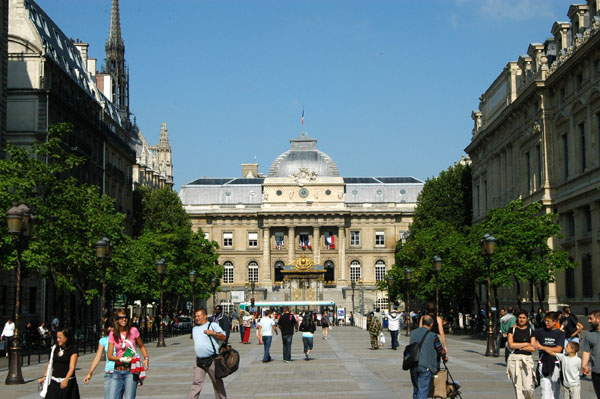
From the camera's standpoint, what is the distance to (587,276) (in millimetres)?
50375

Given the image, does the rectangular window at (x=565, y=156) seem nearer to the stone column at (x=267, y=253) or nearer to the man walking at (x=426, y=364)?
the man walking at (x=426, y=364)

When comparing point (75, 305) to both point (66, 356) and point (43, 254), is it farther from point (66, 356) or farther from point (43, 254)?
point (66, 356)

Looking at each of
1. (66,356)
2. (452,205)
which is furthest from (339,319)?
(66,356)

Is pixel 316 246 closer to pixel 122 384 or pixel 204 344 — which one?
pixel 204 344

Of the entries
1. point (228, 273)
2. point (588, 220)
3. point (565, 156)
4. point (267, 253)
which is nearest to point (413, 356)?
point (588, 220)

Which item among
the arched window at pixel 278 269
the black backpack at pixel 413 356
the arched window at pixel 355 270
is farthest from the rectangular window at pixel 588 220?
the arched window at pixel 278 269

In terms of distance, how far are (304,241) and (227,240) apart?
1051 cm

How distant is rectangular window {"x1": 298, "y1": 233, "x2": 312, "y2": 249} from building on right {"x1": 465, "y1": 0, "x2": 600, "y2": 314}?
51.6 metres

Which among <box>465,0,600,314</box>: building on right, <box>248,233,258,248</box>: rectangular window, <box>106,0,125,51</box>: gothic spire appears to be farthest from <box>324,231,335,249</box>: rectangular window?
<box>465,0,600,314</box>: building on right

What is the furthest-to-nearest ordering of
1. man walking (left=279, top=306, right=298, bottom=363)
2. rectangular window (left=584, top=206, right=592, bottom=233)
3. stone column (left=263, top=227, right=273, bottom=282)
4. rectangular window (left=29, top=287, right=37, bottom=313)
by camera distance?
stone column (left=263, top=227, right=273, bottom=282), rectangular window (left=29, top=287, right=37, bottom=313), rectangular window (left=584, top=206, right=592, bottom=233), man walking (left=279, top=306, right=298, bottom=363)

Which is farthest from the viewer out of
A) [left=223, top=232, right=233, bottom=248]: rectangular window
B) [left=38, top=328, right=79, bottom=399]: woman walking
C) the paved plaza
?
[left=223, top=232, right=233, bottom=248]: rectangular window

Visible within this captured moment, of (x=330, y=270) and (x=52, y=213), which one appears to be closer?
(x=52, y=213)

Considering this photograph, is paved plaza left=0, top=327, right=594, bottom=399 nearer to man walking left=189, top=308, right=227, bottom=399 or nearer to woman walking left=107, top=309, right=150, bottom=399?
man walking left=189, top=308, right=227, bottom=399

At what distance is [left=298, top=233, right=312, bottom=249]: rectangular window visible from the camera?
123m
